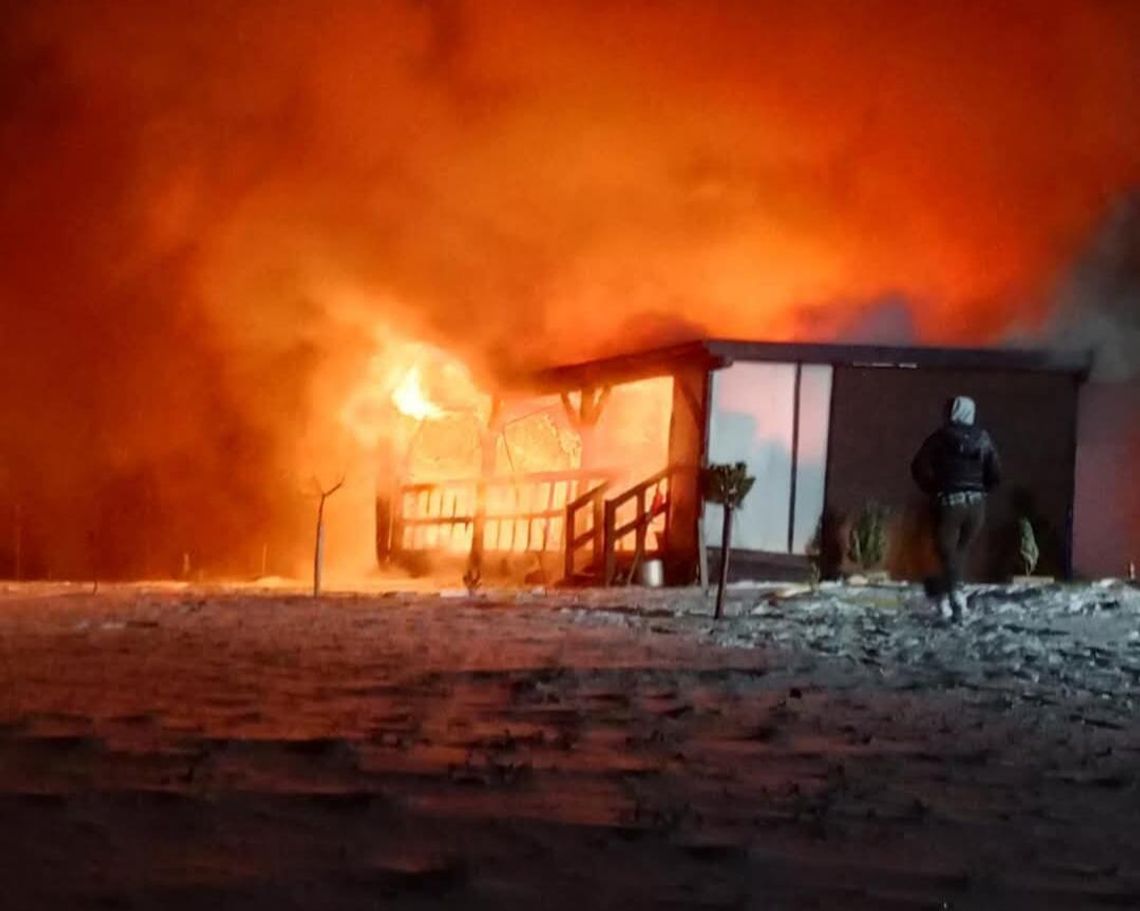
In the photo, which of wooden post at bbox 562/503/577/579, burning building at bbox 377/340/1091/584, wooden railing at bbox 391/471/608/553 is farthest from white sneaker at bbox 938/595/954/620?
wooden railing at bbox 391/471/608/553

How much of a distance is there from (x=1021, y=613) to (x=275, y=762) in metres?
6.48

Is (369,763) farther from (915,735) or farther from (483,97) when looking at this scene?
(483,97)

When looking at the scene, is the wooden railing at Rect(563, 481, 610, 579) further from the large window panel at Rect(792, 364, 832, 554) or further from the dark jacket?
the dark jacket

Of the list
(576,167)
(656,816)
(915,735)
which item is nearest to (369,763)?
(656,816)

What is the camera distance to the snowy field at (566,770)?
3188 millimetres

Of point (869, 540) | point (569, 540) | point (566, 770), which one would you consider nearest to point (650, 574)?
point (569, 540)

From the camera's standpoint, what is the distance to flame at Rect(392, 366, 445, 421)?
18141mm

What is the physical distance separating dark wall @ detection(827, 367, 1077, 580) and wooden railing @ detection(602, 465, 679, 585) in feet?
5.73

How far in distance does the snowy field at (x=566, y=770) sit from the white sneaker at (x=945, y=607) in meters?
0.94

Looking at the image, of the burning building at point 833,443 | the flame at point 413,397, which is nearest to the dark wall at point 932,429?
the burning building at point 833,443

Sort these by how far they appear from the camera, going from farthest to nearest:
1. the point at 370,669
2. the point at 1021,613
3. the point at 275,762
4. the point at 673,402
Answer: the point at 673,402
the point at 1021,613
the point at 370,669
the point at 275,762

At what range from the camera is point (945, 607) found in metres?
9.30

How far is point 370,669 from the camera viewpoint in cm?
654

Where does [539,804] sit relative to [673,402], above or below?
below
